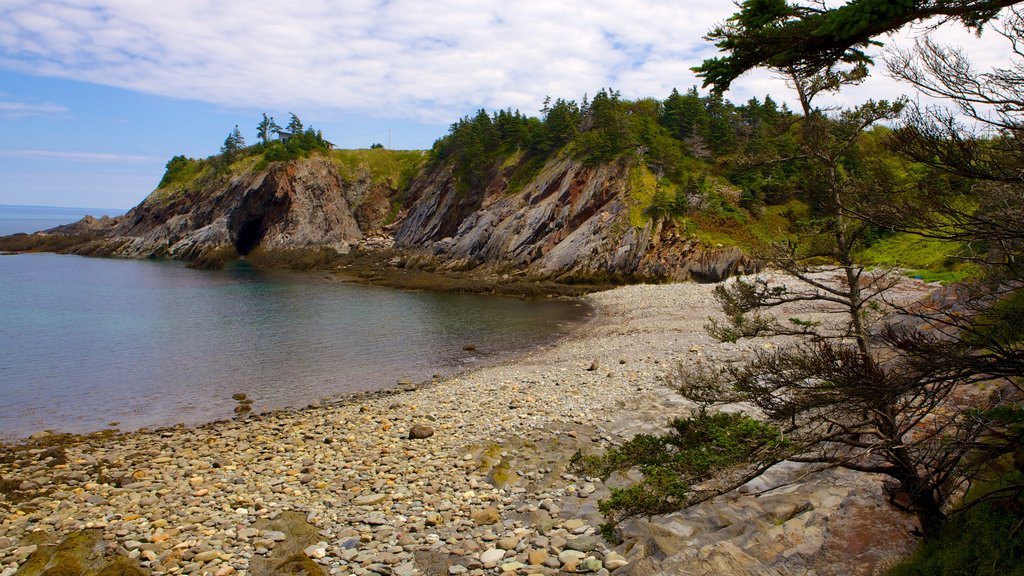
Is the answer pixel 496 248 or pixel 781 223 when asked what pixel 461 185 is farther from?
pixel 781 223

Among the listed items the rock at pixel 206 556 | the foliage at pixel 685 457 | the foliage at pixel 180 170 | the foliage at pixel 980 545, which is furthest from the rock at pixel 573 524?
the foliage at pixel 180 170

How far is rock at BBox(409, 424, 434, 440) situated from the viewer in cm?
1598

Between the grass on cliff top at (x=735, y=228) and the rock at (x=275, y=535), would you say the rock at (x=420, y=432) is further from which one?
the grass on cliff top at (x=735, y=228)

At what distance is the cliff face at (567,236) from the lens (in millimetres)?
52562

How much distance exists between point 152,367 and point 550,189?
156 ft

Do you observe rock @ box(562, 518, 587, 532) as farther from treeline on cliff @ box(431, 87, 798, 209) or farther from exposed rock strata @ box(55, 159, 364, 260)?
exposed rock strata @ box(55, 159, 364, 260)

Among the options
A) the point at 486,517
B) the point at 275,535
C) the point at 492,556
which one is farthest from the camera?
the point at 486,517

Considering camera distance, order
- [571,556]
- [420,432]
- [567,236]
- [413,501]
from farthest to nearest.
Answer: [567,236]
[420,432]
[413,501]
[571,556]

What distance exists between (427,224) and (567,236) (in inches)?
1147

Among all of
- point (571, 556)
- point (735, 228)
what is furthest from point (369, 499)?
point (735, 228)

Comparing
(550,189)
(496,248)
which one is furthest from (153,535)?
(550,189)

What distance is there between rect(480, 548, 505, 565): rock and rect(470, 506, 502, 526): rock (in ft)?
3.49

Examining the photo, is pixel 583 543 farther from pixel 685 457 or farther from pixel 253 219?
pixel 253 219

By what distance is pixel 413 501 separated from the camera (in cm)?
1195
